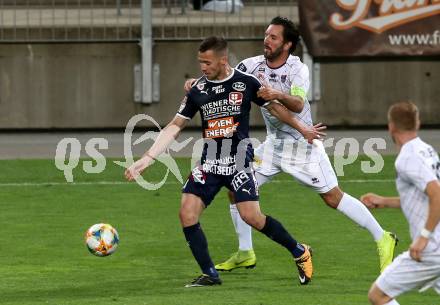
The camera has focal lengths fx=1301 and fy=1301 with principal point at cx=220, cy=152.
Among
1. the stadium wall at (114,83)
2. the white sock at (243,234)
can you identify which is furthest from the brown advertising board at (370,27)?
the white sock at (243,234)

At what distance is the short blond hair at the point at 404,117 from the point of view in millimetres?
8062

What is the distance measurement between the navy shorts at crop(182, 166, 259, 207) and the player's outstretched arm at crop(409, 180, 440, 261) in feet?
9.99

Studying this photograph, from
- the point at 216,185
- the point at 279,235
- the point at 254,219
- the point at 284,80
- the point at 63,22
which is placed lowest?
the point at 279,235

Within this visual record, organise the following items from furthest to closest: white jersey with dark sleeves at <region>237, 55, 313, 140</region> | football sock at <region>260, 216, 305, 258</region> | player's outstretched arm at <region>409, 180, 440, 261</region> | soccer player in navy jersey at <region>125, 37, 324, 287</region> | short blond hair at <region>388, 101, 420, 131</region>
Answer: white jersey with dark sleeves at <region>237, 55, 313, 140</region> < football sock at <region>260, 216, 305, 258</region> < soccer player in navy jersey at <region>125, 37, 324, 287</region> < short blond hair at <region>388, 101, 420, 131</region> < player's outstretched arm at <region>409, 180, 440, 261</region>

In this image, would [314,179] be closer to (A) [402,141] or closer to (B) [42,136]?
(A) [402,141]

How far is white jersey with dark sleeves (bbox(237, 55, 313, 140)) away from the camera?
11.5 m

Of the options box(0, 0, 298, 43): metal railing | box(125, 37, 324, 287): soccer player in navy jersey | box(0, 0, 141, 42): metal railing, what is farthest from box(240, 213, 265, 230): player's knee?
box(0, 0, 141, 42): metal railing

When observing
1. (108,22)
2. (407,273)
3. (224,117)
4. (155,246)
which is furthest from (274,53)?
(108,22)

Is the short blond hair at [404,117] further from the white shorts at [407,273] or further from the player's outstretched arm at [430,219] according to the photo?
the white shorts at [407,273]

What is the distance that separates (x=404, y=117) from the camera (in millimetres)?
8086

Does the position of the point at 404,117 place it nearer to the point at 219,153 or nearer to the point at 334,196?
the point at 219,153

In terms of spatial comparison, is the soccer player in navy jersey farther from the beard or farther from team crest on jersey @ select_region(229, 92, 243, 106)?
the beard

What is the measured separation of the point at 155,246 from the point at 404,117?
537 cm

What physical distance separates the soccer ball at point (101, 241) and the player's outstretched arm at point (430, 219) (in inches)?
150
